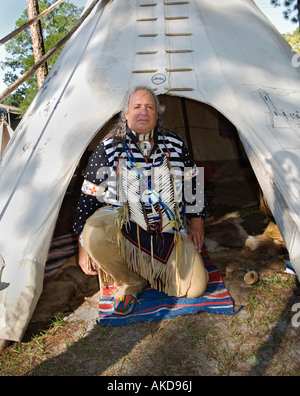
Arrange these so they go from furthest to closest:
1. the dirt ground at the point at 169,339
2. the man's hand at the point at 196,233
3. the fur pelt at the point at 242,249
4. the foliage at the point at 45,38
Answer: the foliage at the point at 45,38 < the fur pelt at the point at 242,249 < the man's hand at the point at 196,233 < the dirt ground at the point at 169,339

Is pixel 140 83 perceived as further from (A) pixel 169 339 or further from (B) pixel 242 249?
(A) pixel 169 339

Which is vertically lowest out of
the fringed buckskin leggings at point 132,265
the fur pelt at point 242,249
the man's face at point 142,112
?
the fur pelt at point 242,249

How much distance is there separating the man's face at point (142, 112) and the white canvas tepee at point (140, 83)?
0.20 m

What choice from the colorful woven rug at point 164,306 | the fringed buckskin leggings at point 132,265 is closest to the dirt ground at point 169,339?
the colorful woven rug at point 164,306

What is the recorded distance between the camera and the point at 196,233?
2180 millimetres

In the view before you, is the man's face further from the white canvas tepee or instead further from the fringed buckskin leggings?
the fringed buckskin leggings

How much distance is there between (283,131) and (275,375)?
132 cm

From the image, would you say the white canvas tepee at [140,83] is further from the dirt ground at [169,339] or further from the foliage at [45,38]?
the foliage at [45,38]

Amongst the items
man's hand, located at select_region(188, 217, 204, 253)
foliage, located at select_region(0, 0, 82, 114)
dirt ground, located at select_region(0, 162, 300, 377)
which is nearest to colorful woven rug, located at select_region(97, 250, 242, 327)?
dirt ground, located at select_region(0, 162, 300, 377)

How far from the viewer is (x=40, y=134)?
229 centimetres

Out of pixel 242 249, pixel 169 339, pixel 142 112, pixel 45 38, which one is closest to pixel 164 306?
pixel 169 339

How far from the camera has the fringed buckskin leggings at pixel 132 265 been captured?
202cm
